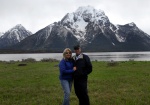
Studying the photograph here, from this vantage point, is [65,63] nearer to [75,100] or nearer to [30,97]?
[75,100]

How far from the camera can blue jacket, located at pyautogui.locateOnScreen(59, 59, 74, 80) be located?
43.4ft

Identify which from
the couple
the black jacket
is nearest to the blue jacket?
the couple

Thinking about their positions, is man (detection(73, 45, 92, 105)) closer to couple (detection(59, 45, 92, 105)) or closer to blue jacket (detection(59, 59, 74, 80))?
couple (detection(59, 45, 92, 105))

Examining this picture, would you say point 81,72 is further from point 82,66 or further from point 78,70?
point 82,66

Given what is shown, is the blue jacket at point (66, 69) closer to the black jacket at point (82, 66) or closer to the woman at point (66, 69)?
the woman at point (66, 69)

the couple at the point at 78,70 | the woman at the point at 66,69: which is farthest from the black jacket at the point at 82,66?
the woman at the point at 66,69

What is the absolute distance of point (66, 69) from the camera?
13367 mm

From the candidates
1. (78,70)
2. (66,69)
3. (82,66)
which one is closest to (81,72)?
(78,70)

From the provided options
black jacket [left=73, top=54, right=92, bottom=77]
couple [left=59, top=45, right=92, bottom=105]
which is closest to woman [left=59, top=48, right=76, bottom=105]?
couple [left=59, top=45, right=92, bottom=105]

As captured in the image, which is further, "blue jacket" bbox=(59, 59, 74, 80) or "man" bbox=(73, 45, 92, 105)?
"blue jacket" bbox=(59, 59, 74, 80)

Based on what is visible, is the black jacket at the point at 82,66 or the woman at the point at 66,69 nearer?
the black jacket at the point at 82,66

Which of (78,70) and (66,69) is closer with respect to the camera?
(78,70)

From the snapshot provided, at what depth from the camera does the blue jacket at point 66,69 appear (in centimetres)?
1323

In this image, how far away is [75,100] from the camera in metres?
17.5
